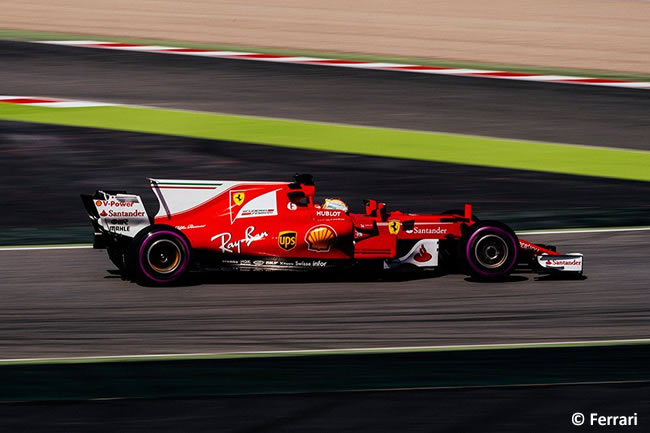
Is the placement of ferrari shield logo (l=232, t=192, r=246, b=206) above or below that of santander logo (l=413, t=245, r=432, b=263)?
above

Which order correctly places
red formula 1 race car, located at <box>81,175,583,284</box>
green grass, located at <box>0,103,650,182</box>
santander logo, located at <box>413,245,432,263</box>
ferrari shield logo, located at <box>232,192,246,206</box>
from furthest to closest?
green grass, located at <box>0,103,650,182</box>, santander logo, located at <box>413,245,432,263</box>, ferrari shield logo, located at <box>232,192,246,206</box>, red formula 1 race car, located at <box>81,175,583,284</box>

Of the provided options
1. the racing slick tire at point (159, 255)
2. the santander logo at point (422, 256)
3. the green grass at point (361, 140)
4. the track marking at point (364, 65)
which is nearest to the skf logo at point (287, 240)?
the racing slick tire at point (159, 255)

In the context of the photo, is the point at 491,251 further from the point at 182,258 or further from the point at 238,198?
the point at 182,258

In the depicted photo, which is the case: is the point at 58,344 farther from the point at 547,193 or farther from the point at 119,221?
the point at 547,193

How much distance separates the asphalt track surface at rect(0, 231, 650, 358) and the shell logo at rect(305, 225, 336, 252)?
0.35m

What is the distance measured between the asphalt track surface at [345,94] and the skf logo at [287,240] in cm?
808

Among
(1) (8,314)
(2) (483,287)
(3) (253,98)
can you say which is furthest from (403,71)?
(1) (8,314)

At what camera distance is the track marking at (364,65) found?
73.2 feet

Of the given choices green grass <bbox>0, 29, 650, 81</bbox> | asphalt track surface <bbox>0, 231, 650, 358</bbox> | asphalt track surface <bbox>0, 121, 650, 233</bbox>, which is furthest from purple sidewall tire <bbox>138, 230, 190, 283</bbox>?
green grass <bbox>0, 29, 650, 81</bbox>

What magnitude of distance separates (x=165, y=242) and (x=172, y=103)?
9.97 meters

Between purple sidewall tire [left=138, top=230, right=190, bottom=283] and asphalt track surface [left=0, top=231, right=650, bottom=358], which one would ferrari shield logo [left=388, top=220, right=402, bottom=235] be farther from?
purple sidewall tire [left=138, top=230, right=190, bottom=283]

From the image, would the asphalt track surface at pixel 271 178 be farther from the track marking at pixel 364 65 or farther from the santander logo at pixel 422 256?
the track marking at pixel 364 65

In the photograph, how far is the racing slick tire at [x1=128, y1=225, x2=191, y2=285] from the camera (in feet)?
33.0

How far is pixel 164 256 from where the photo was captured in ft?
33.5
